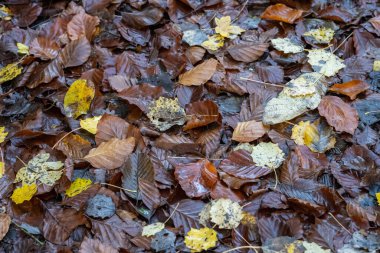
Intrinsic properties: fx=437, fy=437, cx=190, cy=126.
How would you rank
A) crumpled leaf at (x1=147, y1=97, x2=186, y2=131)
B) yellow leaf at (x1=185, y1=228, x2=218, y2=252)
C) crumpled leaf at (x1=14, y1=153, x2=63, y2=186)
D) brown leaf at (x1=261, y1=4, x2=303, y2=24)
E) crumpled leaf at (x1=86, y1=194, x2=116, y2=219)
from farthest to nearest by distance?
brown leaf at (x1=261, y1=4, x2=303, y2=24), crumpled leaf at (x1=147, y1=97, x2=186, y2=131), crumpled leaf at (x1=14, y1=153, x2=63, y2=186), crumpled leaf at (x1=86, y1=194, x2=116, y2=219), yellow leaf at (x1=185, y1=228, x2=218, y2=252)

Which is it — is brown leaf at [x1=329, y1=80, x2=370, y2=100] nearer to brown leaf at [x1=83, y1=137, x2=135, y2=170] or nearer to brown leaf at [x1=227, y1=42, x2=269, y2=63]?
brown leaf at [x1=227, y1=42, x2=269, y2=63]

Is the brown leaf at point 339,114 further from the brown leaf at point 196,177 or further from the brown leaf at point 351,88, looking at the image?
the brown leaf at point 196,177

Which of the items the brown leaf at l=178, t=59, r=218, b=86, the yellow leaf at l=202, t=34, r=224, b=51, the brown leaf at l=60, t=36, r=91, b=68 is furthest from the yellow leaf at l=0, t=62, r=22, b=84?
the yellow leaf at l=202, t=34, r=224, b=51

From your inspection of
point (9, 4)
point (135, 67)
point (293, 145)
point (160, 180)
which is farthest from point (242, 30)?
point (9, 4)

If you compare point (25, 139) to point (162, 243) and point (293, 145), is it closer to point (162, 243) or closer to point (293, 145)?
point (162, 243)

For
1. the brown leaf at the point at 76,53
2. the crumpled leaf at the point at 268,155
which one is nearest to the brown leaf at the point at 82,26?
the brown leaf at the point at 76,53

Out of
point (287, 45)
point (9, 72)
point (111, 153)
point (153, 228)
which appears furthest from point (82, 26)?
point (153, 228)

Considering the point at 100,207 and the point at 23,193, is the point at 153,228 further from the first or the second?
the point at 23,193
